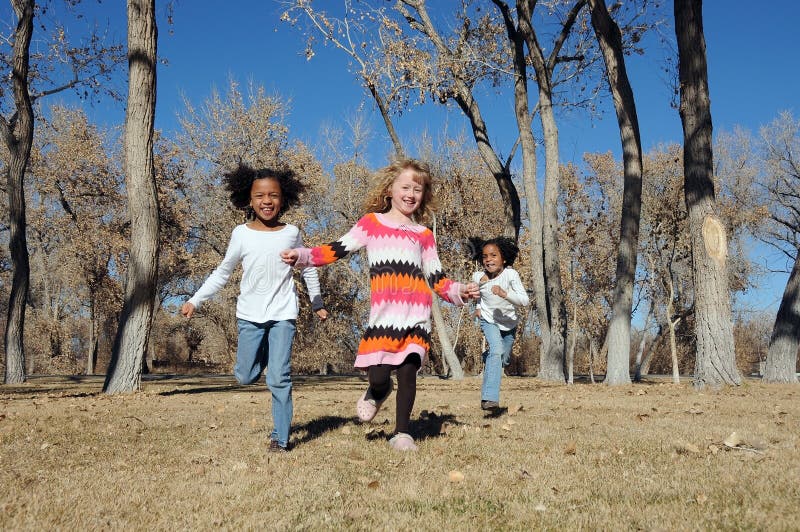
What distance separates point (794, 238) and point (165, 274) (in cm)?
3111

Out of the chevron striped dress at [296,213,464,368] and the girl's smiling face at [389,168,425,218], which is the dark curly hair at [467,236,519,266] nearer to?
the girl's smiling face at [389,168,425,218]

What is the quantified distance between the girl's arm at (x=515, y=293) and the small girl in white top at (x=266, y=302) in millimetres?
2244

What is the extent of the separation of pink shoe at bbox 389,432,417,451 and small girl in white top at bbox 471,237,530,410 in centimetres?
239

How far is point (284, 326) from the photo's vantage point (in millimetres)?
5344

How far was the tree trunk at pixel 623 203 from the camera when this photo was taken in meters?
13.4

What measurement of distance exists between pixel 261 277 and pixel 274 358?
66cm

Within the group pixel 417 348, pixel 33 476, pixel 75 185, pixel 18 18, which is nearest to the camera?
pixel 33 476

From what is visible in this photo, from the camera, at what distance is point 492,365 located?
7348mm

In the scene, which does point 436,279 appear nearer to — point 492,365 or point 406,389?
point 406,389

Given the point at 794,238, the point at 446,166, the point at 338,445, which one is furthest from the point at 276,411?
the point at 794,238

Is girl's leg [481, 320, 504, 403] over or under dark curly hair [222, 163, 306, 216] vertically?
under

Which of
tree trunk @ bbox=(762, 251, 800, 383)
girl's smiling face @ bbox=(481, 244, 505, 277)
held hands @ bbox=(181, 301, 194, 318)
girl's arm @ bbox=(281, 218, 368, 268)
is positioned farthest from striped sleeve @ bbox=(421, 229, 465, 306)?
tree trunk @ bbox=(762, 251, 800, 383)

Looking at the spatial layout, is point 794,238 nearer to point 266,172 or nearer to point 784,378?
point 784,378

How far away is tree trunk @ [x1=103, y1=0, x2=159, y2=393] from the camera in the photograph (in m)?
11.7
